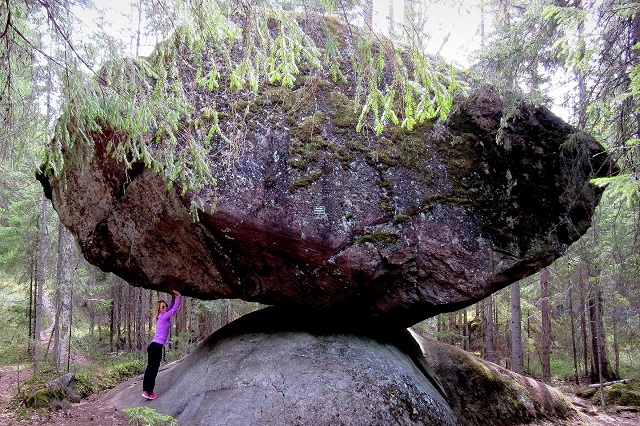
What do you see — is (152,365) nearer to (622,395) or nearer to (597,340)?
(622,395)

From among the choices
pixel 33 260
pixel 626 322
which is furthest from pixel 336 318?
pixel 33 260

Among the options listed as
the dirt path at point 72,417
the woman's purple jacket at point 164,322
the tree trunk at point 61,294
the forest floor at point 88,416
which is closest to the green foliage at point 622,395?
the forest floor at point 88,416

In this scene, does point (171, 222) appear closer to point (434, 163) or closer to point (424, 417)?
point (434, 163)

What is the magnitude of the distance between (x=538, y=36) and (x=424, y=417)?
5.94 meters

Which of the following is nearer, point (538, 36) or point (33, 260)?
point (538, 36)

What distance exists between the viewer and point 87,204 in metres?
6.92

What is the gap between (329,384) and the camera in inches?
243

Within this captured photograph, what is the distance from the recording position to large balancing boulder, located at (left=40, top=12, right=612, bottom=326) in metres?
6.22

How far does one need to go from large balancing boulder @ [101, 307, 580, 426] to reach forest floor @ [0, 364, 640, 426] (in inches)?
12.8

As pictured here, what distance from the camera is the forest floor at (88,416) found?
6840 millimetres

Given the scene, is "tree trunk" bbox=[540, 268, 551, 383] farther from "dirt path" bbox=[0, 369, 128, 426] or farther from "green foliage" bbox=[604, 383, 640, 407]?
"dirt path" bbox=[0, 369, 128, 426]

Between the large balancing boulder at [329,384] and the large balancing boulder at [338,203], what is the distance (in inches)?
27.6

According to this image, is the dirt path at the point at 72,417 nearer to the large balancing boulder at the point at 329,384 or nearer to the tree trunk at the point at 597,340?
the large balancing boulder at the point at 329,384

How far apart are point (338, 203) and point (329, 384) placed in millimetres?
2589
